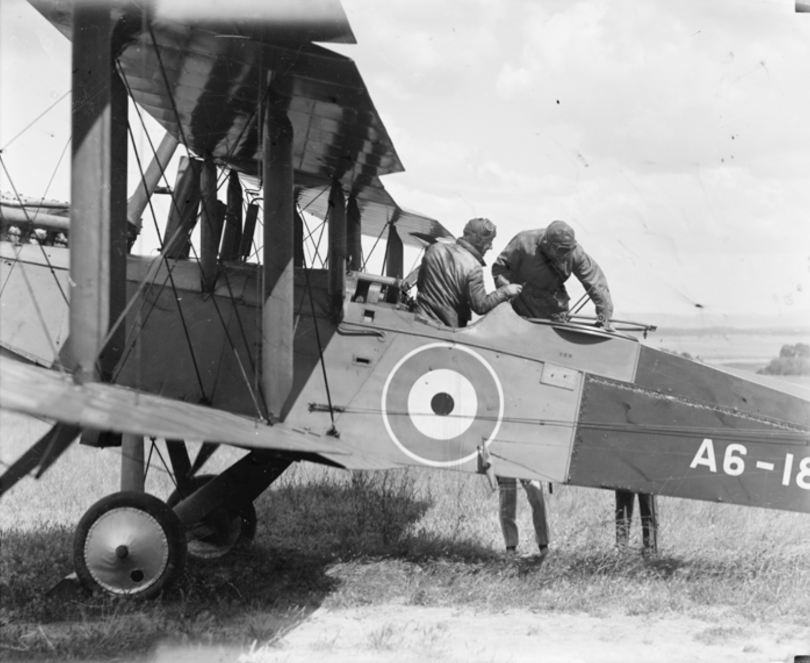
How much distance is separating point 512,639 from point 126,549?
208 cm

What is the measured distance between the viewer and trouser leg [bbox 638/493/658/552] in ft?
20.1

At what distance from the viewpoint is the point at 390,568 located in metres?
5.90

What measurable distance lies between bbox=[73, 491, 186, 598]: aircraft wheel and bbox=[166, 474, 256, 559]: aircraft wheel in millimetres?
1694

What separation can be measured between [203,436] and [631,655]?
2436mm

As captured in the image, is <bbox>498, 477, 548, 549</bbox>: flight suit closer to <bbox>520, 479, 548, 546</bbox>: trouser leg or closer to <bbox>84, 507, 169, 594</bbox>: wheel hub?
<bbox>520, 479, 548, 546</bbox>: trouser leg

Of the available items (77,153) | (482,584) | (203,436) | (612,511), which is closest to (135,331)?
(77,153)

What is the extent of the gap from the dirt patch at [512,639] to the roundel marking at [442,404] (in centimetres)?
96

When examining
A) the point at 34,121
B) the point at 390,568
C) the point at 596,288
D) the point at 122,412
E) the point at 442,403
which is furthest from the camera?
the point at 390,568

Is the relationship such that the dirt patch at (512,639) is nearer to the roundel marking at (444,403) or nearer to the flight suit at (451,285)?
the roundel marking at (444,403)

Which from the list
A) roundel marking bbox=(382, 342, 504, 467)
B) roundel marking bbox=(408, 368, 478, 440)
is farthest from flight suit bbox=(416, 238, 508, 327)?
roundel marking bbox=(408, 368, 478, 440)

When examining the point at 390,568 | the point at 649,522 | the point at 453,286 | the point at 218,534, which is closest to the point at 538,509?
the point at 649,522

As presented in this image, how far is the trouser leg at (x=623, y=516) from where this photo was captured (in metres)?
6.15

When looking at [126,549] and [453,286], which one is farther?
[453,286]

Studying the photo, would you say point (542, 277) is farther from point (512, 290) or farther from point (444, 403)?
point (444, 403)
